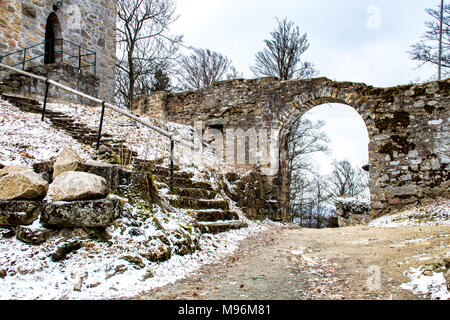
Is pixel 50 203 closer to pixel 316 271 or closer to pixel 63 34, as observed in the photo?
pixel 316 271

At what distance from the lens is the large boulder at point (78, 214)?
333 centimetres

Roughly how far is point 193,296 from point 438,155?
6.96 metres

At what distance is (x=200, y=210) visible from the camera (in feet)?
19.0

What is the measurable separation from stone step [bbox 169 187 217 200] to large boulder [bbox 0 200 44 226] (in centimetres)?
250

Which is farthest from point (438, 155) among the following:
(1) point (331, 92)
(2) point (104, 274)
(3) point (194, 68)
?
(3) point (194, 68)

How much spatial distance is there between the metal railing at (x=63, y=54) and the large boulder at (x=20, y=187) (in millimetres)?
8512

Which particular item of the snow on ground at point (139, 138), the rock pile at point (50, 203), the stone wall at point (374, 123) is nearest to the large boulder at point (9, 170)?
→ the rock pile at point (50, 203)

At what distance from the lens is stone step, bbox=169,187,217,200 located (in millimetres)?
5820

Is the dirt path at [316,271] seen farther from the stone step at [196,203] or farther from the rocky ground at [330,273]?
the stone step at [196,203]

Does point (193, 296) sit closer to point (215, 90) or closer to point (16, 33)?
point (215, 90)

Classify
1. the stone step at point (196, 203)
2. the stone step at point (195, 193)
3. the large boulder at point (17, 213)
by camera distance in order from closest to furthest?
the large boulder at point (17, 213) → the stone step at point (196, 203) → the stone step at point (195, 193)

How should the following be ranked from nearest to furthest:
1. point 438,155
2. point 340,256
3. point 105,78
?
point 340,256 → point 438,155 → point 105,78
